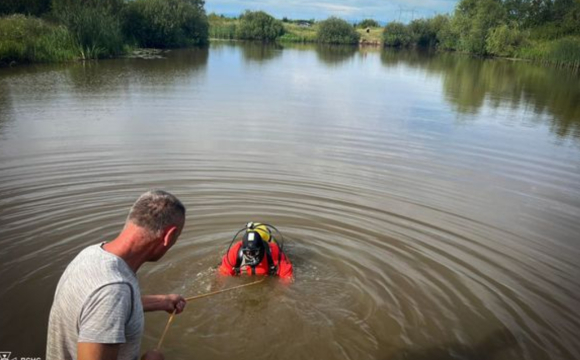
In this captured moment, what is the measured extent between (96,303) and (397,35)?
95902mm

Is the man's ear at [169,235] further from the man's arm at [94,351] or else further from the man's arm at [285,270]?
the man's arm at [285,270]

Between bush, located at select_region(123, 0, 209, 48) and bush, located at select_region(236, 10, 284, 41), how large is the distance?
27.3m

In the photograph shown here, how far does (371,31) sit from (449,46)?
118 ft

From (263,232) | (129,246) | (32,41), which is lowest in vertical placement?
(263,232)

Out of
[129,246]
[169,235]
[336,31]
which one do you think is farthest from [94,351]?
[336,31]

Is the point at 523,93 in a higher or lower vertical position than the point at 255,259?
higher

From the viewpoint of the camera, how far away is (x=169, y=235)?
101 inches

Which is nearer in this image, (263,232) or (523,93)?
(263,232)

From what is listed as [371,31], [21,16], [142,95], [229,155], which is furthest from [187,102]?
[371,31]

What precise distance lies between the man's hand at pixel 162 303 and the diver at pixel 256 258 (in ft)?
8.31

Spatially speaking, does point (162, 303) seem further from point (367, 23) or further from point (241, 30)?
point (367, 23)

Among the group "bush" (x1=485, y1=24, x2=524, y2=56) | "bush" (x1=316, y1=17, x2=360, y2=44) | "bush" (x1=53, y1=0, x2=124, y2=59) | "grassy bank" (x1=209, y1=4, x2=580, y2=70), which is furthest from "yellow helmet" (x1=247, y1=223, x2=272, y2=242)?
"bush" (x1=316, y1=17, x2=360, y2=44)

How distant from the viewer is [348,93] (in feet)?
78.4

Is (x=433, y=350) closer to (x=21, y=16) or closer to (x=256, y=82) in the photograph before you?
(x=256, y=82)
